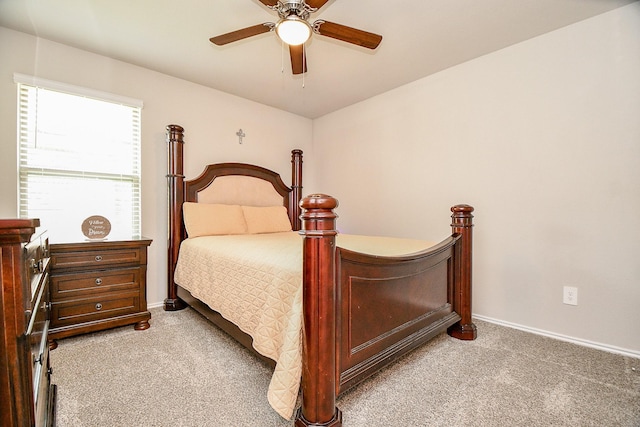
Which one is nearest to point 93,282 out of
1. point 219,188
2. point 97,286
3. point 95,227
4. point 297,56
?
point 97,286

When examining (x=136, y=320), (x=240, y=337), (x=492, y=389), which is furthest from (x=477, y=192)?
(x=136, y=320)

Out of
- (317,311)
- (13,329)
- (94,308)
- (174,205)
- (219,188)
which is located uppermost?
(219,188)

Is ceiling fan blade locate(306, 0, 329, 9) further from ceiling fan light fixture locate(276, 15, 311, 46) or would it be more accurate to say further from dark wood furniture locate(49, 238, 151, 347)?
dark wood furniture locate(49, 238, 151, 347)

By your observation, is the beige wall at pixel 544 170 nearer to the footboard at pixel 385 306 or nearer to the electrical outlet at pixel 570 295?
the electrical outlet at pixel 570 295

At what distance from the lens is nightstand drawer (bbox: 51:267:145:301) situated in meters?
2.02

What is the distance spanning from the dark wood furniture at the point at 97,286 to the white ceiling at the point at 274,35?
1.64 m

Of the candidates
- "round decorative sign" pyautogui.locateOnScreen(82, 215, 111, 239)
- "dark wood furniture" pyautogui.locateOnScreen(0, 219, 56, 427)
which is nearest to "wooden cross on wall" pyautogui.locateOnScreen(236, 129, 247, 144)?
"round decorative sign" pyautogui.locateOnScreen(82, 215, 111, 239)

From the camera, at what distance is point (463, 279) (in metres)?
2.15

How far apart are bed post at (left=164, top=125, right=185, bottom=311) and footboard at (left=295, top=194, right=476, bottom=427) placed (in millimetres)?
2060

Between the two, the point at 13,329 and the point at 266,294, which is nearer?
the point at 13,329

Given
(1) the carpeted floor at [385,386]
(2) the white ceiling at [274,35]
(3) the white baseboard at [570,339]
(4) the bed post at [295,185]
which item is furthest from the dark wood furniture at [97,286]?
(3) the white baseboard at [570,339]

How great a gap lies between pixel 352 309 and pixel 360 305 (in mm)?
61

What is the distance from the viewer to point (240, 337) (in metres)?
1.77

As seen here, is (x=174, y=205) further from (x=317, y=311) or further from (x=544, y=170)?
(x=544, y=170)
